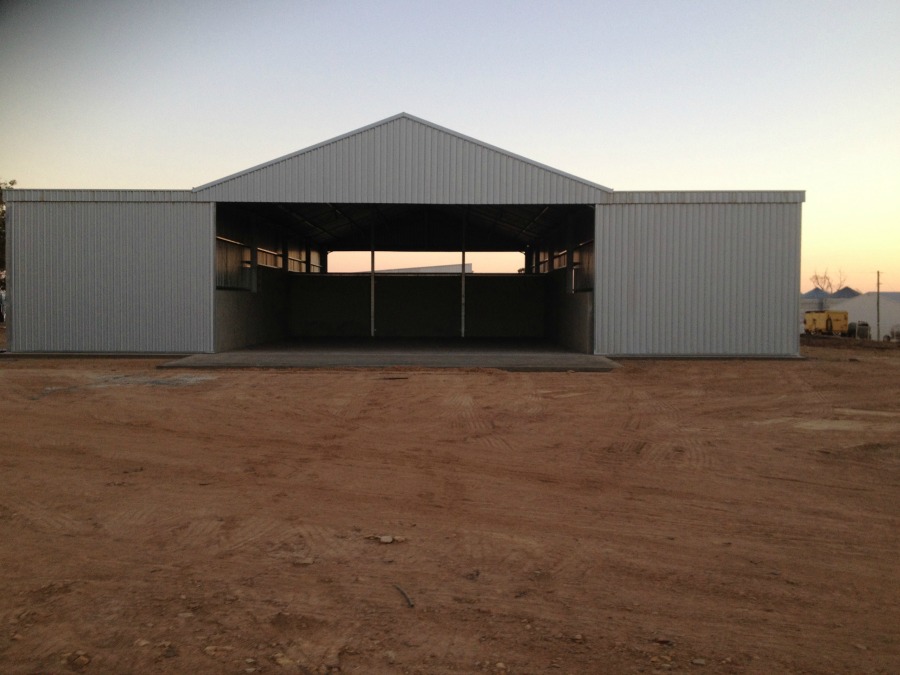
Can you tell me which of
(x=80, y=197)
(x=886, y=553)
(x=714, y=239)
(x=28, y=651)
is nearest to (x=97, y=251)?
(x=80, y=197)

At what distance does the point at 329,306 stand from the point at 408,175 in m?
15.1

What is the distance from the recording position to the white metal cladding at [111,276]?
21.1m

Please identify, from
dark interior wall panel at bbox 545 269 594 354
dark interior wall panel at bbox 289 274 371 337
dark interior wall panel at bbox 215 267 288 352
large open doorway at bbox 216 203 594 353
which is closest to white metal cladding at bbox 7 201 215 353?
dark interior wall panel at bbox 215 267 288 352

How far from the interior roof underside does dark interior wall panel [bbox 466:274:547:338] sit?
2.15 meters

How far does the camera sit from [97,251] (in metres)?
21.2

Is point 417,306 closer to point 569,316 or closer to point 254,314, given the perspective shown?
point 254,314

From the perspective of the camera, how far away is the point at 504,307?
115 ft

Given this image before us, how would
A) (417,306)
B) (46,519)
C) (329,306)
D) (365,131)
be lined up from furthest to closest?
(417,306), (329,306), (365,131), (46,519)

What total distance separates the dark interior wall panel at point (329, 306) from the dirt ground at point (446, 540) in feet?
73.3

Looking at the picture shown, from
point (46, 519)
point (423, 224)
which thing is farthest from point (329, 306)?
point (46, 519)

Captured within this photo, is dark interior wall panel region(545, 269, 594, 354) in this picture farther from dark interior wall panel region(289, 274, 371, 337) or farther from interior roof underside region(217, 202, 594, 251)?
dark interior wall panel region(289, 274, 371, 337)

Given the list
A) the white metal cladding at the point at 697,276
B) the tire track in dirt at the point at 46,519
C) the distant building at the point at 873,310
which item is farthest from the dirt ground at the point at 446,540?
the distant building at the point at 873,310

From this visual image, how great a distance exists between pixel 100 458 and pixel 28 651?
17.2 feet

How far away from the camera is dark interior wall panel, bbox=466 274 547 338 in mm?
34812
